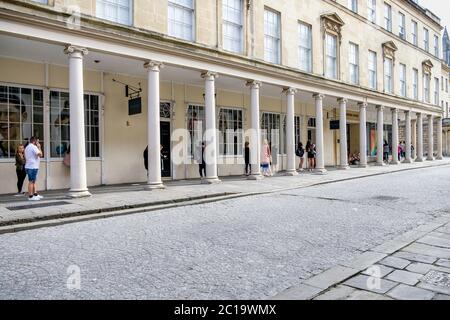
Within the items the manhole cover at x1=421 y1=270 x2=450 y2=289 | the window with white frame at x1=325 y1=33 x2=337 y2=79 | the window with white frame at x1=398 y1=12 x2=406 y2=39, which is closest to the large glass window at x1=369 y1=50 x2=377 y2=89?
the window with white frame at x1=325 y1=33 x2=337 y2=79

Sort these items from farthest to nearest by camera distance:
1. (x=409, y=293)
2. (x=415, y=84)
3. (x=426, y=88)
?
(x=426, y=88) < (x=415, y=84) < (x=409, y=293)

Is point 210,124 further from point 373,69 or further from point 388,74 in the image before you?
point 388,74

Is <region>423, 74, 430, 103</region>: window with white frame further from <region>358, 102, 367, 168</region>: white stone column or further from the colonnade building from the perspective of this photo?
<region>358, 102, 367, 168</region>: white stone column

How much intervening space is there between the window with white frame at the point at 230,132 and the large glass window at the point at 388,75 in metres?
12.8

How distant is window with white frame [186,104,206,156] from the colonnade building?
65mm

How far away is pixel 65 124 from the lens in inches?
522

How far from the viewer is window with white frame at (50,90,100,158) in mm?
12922

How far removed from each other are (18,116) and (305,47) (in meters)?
13.8

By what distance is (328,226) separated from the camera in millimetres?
7133

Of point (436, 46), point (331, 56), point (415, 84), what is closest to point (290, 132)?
point (331, 56)

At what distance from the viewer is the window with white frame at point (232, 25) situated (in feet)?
50.5

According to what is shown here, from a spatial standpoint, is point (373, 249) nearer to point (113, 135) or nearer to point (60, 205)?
point (60, 205)

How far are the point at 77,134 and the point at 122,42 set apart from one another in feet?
10.5
